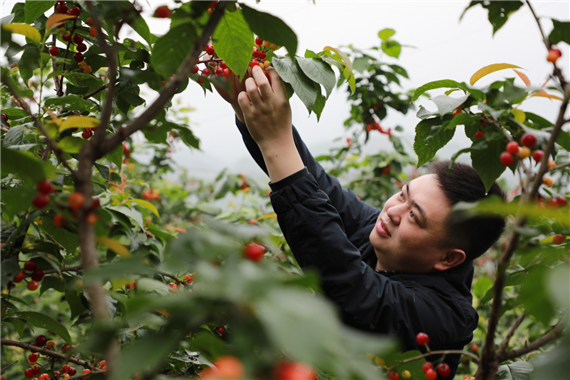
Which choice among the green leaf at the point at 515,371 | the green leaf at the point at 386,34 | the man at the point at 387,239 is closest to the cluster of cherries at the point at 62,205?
the man at the point at 387,239

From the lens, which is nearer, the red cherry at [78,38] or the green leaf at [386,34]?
the red cherry at [78,38]

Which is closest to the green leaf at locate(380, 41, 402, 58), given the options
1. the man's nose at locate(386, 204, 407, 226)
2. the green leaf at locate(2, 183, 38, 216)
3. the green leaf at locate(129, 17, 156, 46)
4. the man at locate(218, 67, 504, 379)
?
the man at locate(218, 67, 504, 379)

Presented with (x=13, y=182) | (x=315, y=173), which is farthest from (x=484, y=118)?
(x=13, y=182)

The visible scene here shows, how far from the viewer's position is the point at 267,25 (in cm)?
60

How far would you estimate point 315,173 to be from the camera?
153 cm

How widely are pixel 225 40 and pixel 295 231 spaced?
479 millimetres

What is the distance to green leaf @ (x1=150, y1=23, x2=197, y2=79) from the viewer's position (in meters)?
0.58

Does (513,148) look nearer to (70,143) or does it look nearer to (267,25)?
(267,25)

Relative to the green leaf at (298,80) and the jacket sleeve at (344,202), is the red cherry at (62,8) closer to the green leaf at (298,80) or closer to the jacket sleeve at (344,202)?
the green leaf at (298,80)

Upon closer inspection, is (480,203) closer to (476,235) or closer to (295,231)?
(295,231)

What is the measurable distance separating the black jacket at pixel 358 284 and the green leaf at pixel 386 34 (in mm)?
1586

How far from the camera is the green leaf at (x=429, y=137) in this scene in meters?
0.89

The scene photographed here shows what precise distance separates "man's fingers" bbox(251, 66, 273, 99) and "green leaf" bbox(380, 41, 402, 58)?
1.79m

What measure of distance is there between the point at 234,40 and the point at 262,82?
8.4 inches
